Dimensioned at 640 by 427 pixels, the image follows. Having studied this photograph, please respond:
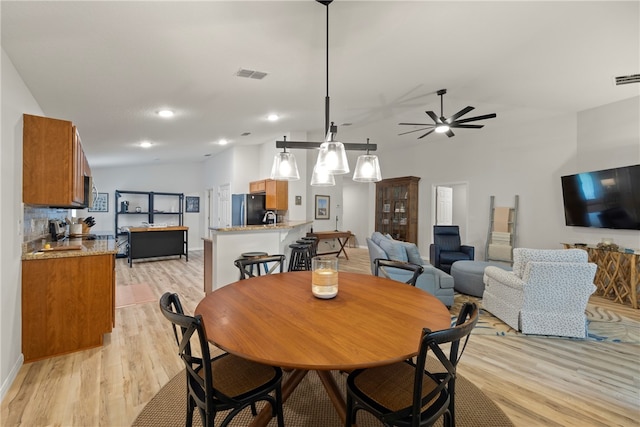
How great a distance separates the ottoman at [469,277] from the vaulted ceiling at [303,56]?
8.10 feet

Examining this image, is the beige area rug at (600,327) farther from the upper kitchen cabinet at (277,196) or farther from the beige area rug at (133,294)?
the beige area rug at (133,294)

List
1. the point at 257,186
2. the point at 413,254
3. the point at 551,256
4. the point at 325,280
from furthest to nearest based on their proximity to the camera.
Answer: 1. the point at 257,186
2. the point at 413,254
3. the point at 551,256
4. the point at 325,280

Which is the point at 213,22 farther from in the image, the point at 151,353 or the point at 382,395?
the point at 151,353

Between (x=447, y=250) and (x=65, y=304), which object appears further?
(x=447, y=250)

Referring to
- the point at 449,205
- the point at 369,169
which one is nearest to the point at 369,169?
the point at 369,169

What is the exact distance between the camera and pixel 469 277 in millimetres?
4328

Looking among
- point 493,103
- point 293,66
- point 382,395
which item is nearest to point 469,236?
point 493,103

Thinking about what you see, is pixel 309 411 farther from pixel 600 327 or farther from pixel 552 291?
pixel 600 327

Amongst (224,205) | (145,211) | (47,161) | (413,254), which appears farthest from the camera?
(145,211)

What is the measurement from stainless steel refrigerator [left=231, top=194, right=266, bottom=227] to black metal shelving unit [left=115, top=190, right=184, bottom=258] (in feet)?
10.7

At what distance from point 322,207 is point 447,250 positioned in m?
3.21

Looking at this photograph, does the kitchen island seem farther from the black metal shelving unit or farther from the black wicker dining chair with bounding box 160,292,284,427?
the black metal shelving unit

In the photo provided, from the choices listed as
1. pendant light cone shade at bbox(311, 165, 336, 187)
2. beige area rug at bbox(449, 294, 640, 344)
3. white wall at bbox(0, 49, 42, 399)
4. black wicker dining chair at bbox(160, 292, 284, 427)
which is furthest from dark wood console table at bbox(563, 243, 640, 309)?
white wall at bbox(0, 49, 42, 399)

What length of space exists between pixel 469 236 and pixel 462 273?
2.64m
